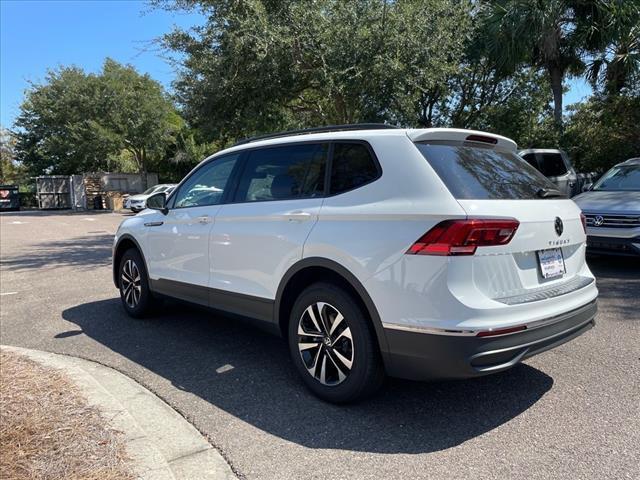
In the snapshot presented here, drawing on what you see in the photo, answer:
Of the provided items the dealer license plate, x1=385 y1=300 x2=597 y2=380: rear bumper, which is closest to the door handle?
x1=385 y1=300 x2=597 y2=380: rear bumper

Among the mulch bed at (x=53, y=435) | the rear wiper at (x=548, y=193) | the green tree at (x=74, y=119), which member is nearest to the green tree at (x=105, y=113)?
the green tree at (x=74, y=119)

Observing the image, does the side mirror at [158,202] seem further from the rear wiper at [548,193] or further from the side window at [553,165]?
the side window at [553,165]

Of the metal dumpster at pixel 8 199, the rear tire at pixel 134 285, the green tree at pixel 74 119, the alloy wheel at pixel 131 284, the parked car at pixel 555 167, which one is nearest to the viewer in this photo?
the rear tire at pixel 134 285

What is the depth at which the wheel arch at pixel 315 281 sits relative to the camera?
330 centimetres

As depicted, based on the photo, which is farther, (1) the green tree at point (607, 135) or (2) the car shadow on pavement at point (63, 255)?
(1) the green tree at point (607, 135)

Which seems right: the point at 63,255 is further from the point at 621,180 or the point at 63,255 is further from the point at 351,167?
the point at 621,180

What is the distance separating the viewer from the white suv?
3012 millimetres

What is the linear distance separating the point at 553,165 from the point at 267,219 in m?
10.5

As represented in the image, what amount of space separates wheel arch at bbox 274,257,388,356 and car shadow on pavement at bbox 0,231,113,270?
7.32 metres

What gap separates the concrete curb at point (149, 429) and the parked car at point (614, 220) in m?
6.67

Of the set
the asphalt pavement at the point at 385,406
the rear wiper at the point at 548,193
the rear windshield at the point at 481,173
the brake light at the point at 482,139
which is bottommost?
the asphalt pavement at the point at 385,406

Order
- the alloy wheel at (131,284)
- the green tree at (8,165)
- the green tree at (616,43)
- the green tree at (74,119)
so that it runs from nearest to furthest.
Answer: the alloy wheel at (131,284), the green tree at (616,43), the green tree at (74,119), the green tree at (8,165)

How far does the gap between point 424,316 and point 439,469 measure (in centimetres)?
84

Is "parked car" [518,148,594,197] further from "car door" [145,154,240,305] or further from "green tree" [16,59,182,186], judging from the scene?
"green tree" [16,59,182,186]
